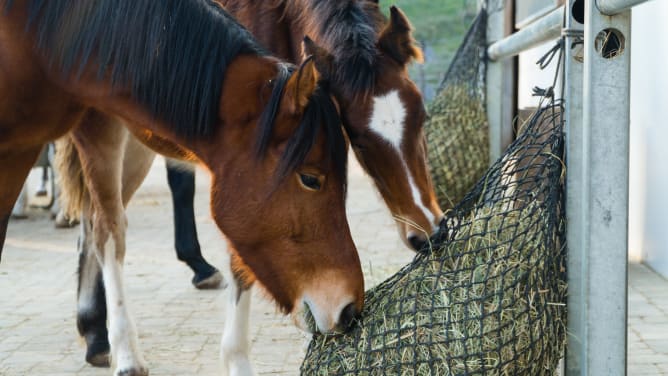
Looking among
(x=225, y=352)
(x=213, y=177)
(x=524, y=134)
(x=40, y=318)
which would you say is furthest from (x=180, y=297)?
(x=524, y=134)

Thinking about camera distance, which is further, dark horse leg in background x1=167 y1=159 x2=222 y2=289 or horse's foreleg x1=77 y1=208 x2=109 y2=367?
dark horse leg in background x1=167 y1=159 x2=222 y2=289

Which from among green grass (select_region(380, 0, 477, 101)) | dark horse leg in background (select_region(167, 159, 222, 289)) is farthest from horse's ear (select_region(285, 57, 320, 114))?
green grass (select_region(380, 0, 477, 101))

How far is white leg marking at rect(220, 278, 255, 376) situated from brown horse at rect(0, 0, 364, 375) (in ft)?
2.47

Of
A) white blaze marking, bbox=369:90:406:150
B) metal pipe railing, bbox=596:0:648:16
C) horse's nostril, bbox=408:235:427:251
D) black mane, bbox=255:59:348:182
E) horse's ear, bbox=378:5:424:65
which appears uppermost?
horse's ear, bbox=378:5:424:65

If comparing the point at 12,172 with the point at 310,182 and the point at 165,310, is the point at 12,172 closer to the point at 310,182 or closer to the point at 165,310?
the point at 310,182

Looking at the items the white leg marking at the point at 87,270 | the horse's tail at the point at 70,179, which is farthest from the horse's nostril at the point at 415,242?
the horse's tail at the point at 70,179

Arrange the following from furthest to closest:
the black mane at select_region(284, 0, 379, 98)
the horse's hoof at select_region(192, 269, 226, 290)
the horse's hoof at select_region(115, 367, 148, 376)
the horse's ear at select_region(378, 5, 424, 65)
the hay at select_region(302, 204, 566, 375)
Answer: the horse's hoof at select_region(192, 269, 226, 290) < the horse's hoof at select_region(115, 367, 148, 376) < the horse's ear at select_region(378, 5, 424, 65) < the black mane at select_region(284, 0, 379, 98) < the hay at select_region(302, 204, 566, 375)

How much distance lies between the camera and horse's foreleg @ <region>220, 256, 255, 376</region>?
3.36 m

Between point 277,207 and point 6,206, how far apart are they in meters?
1.25

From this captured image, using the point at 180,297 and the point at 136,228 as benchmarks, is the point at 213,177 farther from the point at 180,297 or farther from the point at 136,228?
the point at 136,228

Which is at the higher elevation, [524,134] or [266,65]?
[266,65]

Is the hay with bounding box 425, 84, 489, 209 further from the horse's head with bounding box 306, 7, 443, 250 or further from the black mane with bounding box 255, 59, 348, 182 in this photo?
the black mane with bounding box 255, 59, 348, 182

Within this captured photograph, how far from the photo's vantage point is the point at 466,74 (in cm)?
733

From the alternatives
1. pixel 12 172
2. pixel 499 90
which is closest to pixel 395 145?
pixel 12 172
